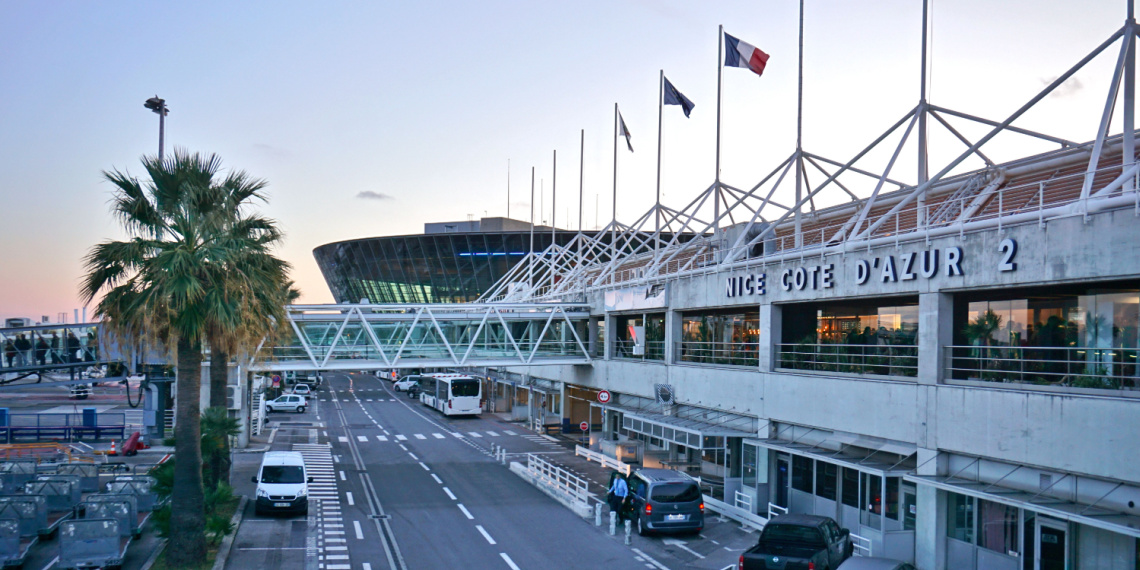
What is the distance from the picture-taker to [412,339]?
4241cm

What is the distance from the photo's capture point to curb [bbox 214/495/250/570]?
1963 cm

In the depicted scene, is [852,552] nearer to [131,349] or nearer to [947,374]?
[947,374]

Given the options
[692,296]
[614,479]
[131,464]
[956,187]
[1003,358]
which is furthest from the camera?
[131,464]

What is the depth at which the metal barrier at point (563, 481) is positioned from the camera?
28516mm

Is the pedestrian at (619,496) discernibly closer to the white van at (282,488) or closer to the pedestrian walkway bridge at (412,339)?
the white van at (282,488)

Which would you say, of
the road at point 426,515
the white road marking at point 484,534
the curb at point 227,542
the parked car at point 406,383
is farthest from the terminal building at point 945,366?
the parked car at point 406,383

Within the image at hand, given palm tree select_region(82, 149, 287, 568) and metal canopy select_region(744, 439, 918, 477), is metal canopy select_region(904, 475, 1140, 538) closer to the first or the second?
metal canopy select_region(744, 439, 918, 477)

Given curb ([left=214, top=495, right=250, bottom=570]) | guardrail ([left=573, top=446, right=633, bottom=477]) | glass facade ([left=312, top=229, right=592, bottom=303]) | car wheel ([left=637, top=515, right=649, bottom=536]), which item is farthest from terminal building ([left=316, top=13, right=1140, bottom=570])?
glass facade ([left=312, top=229, right=592, bottom=303])

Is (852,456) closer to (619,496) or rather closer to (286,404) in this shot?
(619,496)

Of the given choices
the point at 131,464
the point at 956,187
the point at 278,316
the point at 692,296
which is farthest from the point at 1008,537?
the point at 131,464

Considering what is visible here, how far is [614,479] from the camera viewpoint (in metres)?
26.3

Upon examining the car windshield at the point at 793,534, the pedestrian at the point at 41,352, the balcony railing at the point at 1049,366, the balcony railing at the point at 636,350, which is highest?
the balcony railing at the point at 1049,366

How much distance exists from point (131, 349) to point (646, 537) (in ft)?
47.5

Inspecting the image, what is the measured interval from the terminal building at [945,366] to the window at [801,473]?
0.20ft
